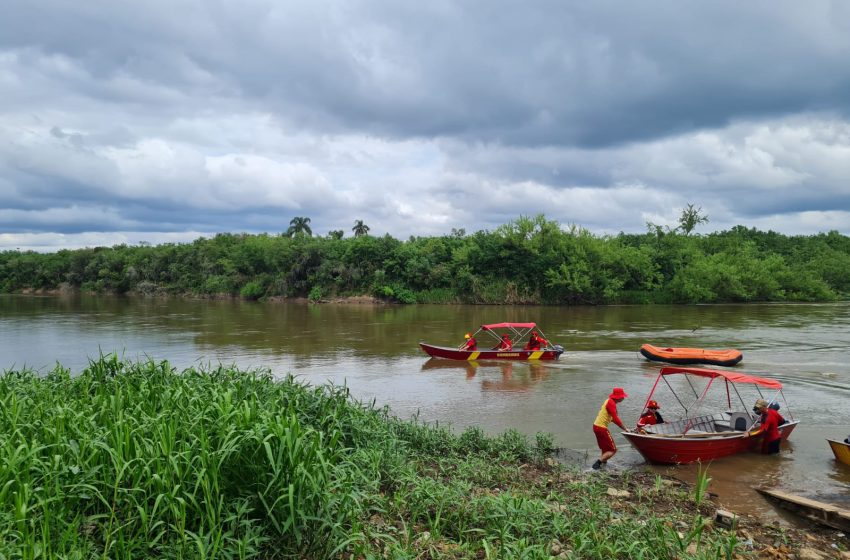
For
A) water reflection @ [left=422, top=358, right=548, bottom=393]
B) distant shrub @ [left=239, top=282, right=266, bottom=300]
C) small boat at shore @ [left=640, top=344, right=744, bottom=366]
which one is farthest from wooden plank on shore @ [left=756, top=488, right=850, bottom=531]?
distant shrub @ [left=239, top=282, right=266, bottom=300]

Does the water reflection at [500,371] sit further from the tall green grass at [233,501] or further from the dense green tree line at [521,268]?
the dense green tree line at [521,268]

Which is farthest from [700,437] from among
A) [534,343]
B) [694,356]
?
[534,343]

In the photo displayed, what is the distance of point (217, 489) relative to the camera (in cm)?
458

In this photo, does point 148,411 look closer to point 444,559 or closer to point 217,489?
point 217,489

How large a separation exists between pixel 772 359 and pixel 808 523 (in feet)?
54.8

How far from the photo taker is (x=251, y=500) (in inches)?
189

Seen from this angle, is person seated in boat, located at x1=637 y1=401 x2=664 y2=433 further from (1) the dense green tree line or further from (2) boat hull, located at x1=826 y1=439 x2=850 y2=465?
(1) the dense green tree line

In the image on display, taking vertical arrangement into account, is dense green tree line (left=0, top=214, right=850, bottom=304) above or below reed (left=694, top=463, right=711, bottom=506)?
above

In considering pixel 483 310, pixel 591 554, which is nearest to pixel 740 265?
pixel 483 310

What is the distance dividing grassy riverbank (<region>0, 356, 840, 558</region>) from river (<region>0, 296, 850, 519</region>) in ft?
11.2

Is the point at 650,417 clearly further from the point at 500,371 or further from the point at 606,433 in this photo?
the point at 500,371

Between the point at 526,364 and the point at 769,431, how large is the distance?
1182cm

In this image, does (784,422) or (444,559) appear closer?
(444,559)

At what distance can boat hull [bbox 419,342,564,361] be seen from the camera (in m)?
22.7
